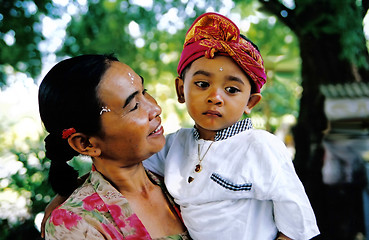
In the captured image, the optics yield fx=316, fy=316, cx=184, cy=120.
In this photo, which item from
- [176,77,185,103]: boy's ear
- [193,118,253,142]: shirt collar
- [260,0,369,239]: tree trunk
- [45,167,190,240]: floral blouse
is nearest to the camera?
[45,167,190,240]: floral blouse

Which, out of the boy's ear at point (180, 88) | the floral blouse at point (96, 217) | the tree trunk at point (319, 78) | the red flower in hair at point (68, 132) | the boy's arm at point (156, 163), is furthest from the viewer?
the tree trunk at point (319, 78)

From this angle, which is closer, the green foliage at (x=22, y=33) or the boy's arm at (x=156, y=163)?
the boy's arm at (x=156, y=163)

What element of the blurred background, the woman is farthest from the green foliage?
the woman

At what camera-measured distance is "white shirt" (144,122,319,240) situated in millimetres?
1427

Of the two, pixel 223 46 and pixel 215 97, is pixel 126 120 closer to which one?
pixel 215 97

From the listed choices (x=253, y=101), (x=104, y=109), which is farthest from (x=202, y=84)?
(x=104, y=109)

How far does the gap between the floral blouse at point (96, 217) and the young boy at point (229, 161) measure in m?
0.28

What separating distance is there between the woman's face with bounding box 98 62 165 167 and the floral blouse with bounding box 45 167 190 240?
18 centimetres

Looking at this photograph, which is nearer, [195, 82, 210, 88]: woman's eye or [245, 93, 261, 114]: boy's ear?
[195, 82, 210, 88]: woman's eye

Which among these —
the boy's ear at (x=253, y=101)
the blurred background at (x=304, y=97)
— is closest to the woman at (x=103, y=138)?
the boy's ear at (x=253, y=101)

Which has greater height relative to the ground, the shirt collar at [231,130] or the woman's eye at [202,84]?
the woman's eye at [202,84]

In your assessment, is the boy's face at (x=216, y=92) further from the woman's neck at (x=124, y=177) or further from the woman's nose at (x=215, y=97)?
the woman's neck at (x=124, y=177)

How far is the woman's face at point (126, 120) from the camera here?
148cm

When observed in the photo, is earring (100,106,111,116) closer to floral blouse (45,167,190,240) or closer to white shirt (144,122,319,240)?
floral blouse (45,167,190,240)
